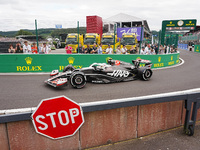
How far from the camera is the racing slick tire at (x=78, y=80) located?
6828mm

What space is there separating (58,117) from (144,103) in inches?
70.1

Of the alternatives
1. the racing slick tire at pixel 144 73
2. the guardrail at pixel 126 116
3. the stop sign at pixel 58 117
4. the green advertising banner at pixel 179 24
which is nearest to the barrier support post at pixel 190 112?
the guardrail at pixel 126 116

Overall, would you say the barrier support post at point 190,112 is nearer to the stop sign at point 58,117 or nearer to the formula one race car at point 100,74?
the stop sign at point 58,117

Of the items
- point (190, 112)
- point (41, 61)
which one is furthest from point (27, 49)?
point (190, 112)

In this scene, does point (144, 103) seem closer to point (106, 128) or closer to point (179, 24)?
point (106, 128)

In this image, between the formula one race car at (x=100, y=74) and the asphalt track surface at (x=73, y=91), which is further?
the formula one race car at (x=100, y=74)

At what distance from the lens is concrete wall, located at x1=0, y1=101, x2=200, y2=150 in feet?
9.58

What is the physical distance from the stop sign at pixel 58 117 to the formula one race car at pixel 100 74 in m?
3.43

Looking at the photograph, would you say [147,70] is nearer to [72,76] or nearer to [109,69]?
[109,69]

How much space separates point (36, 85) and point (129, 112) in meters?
5.10

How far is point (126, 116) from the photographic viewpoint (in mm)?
3543

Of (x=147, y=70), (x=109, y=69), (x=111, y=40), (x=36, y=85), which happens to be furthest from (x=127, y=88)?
(x=111, y=40)

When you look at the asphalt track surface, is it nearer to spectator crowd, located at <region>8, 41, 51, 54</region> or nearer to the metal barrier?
the metal barrier

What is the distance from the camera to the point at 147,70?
27.7 feet
